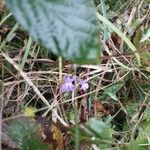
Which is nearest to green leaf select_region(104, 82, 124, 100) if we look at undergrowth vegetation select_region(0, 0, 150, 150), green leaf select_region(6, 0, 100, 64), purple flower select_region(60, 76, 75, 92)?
undergrowth vegetation select_region(0, 0, 150, 150)

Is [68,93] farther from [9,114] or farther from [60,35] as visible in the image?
[60,35]

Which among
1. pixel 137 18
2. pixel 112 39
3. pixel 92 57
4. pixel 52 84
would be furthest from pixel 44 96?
pixel 92 57

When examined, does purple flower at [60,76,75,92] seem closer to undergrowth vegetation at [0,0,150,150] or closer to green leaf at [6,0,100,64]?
undergrowth vegetation at [0,0,150,150]

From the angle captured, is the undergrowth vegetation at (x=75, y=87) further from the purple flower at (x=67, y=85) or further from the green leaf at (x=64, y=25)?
the green leaf at (x=64, y=25)

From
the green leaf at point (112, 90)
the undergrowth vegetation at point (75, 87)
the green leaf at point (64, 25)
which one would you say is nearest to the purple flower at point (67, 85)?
the undergrowth vegetation at point (75, 87)

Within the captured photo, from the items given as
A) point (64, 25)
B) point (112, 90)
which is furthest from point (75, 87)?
point (64, 25)

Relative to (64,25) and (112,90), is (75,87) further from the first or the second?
(64,25)
